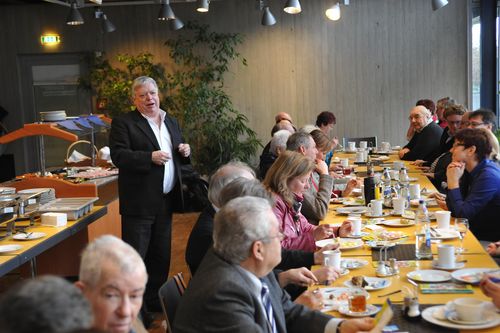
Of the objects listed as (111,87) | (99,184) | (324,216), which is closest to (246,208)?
(324,216)

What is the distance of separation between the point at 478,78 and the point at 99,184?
6831 millimetres

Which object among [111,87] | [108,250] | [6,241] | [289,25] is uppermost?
[289,25]

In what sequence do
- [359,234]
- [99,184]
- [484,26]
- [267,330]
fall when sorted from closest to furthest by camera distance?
1. [267,330]
2. [359,234]
3. [99,184]
4. [484,26]

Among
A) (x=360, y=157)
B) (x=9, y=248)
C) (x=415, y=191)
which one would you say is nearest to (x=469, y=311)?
(x=9, y=248)

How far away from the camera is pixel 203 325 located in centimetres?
237

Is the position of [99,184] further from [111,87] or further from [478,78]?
[478,78]

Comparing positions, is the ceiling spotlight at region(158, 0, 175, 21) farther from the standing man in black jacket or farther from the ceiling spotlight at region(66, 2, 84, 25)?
the standing man in black jacket

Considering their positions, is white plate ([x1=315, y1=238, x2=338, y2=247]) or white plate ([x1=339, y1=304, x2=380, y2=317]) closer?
white plate ([x1=339, y1=304, x2=380, y2=317])

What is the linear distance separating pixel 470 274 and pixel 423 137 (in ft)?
18.3

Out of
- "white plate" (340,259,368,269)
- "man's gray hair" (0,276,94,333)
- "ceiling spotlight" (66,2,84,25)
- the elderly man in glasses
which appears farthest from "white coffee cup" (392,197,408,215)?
"ceiling spotlight" (66,2,84,25)

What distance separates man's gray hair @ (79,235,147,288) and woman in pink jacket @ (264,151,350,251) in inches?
84.0

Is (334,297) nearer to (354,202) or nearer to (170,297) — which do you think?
(170,297)

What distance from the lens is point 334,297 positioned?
3088 mm

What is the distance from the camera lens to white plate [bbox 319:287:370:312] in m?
3.01
